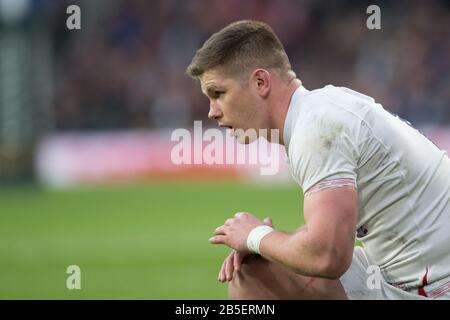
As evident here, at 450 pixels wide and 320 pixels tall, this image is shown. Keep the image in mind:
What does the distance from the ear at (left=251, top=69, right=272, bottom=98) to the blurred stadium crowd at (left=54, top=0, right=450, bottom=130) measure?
54.2 feet

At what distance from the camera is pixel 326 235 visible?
154 inches

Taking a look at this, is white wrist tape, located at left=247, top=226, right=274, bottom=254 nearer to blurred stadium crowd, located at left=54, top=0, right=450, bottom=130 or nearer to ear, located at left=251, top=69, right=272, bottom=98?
ear, located at left=251, top=69, right=272, bottom=98

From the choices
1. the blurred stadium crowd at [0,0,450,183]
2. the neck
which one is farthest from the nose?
the blurred stadium crowd at [0,0,450,183]

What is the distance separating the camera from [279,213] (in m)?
13.3

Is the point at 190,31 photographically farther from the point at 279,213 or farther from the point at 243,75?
the point at 243,75

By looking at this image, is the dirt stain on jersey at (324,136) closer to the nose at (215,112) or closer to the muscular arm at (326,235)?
the muscular arm at (326,235)

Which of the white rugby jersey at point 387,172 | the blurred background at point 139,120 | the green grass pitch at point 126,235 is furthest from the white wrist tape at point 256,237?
the blurred background at point 139,120

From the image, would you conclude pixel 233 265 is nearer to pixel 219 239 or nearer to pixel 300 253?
pixel 219 239

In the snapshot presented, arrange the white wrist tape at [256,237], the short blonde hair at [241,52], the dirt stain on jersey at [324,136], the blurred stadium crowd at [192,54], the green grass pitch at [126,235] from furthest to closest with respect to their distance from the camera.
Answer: the blurred stadium crowd at [192,54] → the green grass pitch at [126,235] → the short blonde hair at [241,52] → the white wrist tape at [256,237] → the dirt stain on jersey at [324,136]

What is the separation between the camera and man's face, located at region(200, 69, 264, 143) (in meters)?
4.37

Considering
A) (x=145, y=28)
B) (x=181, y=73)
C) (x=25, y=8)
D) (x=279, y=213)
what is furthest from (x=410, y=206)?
(x=145, y=28)

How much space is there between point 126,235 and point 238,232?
8050 mm

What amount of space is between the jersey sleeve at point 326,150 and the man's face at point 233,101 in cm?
31

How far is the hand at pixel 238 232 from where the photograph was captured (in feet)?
14.2
